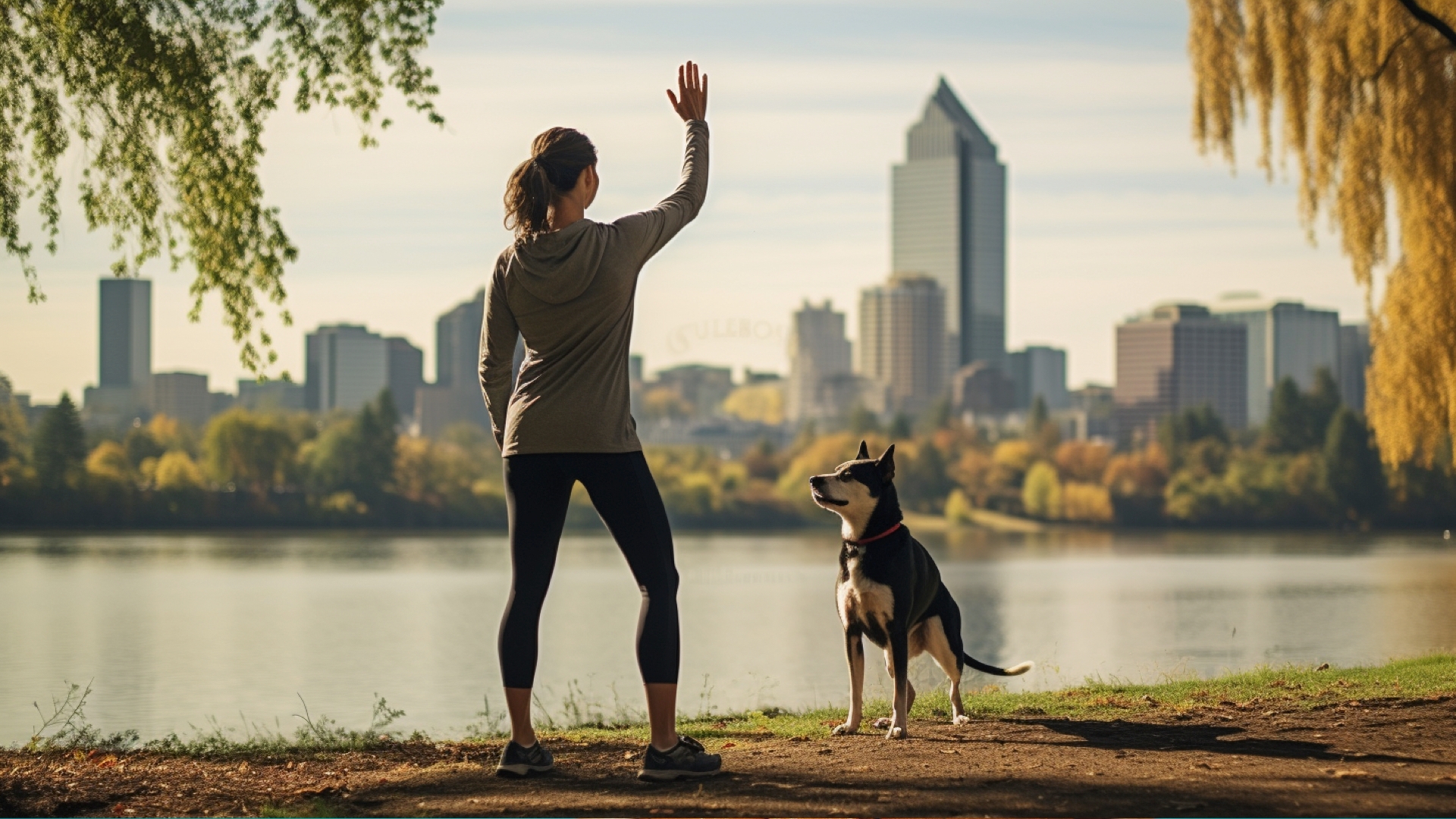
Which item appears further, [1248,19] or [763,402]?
[763,402]

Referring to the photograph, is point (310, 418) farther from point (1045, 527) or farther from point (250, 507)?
point (1045, 527)

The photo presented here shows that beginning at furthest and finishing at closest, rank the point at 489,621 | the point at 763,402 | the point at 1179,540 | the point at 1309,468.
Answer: the point at 763,402 → the point at 1309,468 → the point at 1179,540 → the point at 489,621

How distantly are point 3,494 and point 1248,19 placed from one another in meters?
67.5

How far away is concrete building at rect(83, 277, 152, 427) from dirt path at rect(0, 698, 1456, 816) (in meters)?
111

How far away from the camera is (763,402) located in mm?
194375

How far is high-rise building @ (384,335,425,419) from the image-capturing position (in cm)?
16488

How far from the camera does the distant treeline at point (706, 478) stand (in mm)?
71188

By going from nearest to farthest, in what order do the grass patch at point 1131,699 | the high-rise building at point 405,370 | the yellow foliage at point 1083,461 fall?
1. the grass patch at point 1131,699
2. the yellow foliage at point 1083,461
3. the high-rise building at point 405,370

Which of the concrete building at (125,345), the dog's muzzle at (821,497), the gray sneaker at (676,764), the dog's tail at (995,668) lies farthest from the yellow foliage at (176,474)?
the gray sneaker at (676,764)

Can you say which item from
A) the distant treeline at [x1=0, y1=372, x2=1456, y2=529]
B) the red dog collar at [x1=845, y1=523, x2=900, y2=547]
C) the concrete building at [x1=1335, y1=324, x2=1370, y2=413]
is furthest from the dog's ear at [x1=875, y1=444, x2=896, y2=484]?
the concrete building at [x1=1335, y1=324, x2=1370, y2=413]

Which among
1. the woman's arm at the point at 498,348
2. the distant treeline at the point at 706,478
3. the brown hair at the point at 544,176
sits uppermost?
the brown hair at the point at 544,176

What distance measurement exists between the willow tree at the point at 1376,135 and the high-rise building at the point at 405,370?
156 m

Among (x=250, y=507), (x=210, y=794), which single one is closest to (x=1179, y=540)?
(x=250, y=507)

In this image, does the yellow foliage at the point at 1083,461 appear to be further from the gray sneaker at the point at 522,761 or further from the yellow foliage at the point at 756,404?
the gray sneaker at the point at 522,761
